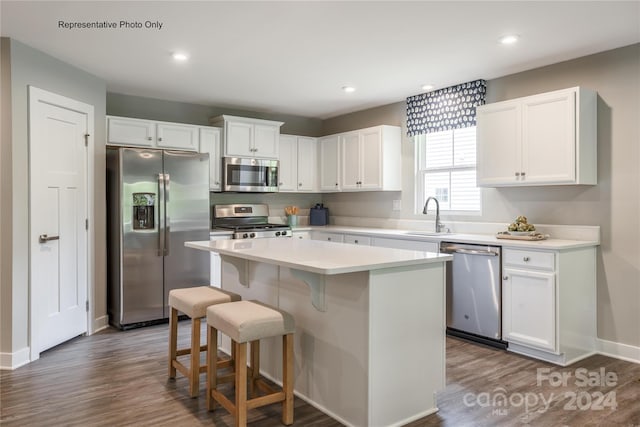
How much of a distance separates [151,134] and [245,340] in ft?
11.0

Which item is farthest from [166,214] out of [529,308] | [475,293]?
[529,308]

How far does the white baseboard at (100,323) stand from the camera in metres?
4.14

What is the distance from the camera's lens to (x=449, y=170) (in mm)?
4832

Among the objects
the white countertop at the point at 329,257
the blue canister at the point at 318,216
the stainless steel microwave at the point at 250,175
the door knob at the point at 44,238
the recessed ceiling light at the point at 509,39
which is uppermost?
the recessed ceiling light at the point at 509,39

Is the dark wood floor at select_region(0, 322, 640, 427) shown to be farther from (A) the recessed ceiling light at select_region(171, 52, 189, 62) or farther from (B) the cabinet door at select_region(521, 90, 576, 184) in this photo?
(A) the recessed ceiling light at select_region(171, 52, 189, 62)

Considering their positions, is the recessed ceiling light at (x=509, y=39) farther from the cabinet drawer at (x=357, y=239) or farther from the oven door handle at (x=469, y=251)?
the cabinet drawer at (x=357, y=239)

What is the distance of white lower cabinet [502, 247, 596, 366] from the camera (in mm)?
3291

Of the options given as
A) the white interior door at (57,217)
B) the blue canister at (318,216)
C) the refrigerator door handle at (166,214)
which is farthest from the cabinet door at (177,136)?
the blue canister at (318,216)

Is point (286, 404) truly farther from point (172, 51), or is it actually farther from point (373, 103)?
point (373, 103)

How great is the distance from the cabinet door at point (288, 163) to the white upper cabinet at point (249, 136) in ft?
0.53

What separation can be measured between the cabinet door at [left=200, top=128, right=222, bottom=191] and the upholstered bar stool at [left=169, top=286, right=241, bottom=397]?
8.19ft

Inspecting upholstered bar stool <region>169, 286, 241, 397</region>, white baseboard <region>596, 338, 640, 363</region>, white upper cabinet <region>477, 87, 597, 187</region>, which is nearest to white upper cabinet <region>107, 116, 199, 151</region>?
upholstered bar stool <region>169, 286, 241, 397</region>

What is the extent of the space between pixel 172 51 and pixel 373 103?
2664mm

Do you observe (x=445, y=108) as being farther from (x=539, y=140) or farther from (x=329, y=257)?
(x=329, y=257)
